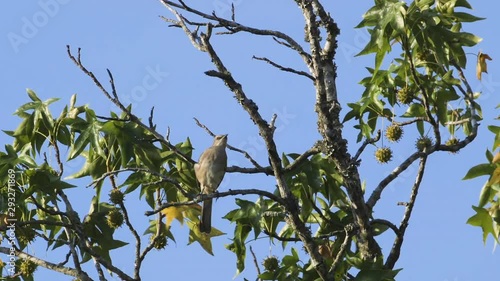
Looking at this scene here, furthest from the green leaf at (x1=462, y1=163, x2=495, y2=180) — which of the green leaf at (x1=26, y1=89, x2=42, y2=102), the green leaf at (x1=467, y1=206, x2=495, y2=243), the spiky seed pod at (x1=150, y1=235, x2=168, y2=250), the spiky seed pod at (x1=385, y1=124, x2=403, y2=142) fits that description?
the green leaf at (x1=26, y1=89, x2=42, y2=102)

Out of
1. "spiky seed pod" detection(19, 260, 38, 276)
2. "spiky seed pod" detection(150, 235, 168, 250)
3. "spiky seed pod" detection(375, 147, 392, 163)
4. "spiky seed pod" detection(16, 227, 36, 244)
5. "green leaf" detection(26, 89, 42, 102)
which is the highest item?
"spiky seed pod" detection(375, 147, 392, 163)

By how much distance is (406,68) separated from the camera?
26.9ft

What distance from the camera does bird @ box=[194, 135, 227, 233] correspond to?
8.49 metres

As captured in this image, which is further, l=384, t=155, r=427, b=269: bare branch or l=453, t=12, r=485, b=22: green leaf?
l=453, t=12, r=485, b=22: green leaf

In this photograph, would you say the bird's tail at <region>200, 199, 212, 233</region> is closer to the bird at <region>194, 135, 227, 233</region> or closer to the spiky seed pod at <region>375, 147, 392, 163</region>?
the bird at <region>194, 135, 227, 233</region>

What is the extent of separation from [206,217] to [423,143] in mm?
2077

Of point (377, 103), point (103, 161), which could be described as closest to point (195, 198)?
point (103, 161)

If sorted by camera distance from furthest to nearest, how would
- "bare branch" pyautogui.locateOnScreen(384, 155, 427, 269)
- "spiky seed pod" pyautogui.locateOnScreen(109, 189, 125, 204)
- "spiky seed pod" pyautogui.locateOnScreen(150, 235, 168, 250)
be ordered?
"spiky seed pod" pyautogui.locateOnScreen(150, 235, 168, 250) → "spiky seed pod" pyautogui.locateOnScreen(109, 189, 125, 204) → "bare branch" pyautogui.locateOnScreen(384, 155, 427, 269)

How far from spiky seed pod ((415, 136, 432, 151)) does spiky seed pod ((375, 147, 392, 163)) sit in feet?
1.28

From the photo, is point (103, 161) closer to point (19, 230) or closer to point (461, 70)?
point (19, 230)

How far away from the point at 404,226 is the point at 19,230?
3.56 m

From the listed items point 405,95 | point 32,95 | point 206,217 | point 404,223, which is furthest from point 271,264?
point 32,95

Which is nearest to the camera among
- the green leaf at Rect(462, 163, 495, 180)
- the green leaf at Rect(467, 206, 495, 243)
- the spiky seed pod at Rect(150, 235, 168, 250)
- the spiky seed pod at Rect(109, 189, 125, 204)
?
the green leaf at Rect(467, 206, 495, 243)

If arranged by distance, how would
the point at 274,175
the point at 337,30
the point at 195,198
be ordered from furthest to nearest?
the point at 337,30 < the point at 274,175 < the point at 195,198
